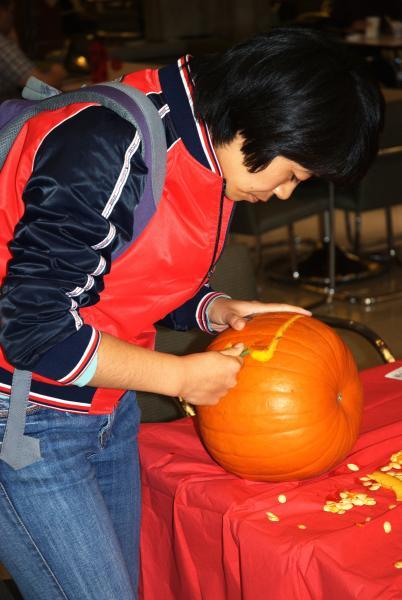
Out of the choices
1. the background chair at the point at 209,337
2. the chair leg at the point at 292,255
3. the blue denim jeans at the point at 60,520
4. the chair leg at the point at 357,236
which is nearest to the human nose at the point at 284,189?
the blue denim jeans at the point at 60,520

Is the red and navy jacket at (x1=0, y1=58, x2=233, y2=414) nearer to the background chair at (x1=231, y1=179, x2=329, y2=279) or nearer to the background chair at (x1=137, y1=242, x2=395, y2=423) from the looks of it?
the background chair at (x1=137, y1=242, x2=395, y2=423)

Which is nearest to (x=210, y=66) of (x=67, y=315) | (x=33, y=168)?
(x=33, y=168)

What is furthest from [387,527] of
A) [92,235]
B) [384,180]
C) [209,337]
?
[384,180]

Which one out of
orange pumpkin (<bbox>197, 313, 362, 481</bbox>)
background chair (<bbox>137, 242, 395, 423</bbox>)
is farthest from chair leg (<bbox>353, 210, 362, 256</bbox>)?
orange pumpkin (<bbox>197, 313, 362, 481</bbox>)

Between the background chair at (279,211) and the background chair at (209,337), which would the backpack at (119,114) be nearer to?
the background chair at (209,337)

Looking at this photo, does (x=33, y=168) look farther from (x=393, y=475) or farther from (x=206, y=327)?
(x=393, y=475)

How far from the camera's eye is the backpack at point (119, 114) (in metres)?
1.22

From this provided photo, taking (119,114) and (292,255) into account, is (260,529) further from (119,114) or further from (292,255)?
(292,255)

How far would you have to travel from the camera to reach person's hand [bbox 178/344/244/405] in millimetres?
1301

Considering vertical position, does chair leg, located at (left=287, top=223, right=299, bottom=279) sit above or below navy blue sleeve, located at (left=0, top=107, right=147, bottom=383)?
below

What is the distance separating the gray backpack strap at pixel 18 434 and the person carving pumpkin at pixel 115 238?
0.02 m

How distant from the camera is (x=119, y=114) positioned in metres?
1.21

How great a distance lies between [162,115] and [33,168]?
213 mm

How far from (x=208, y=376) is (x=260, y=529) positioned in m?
0.23
